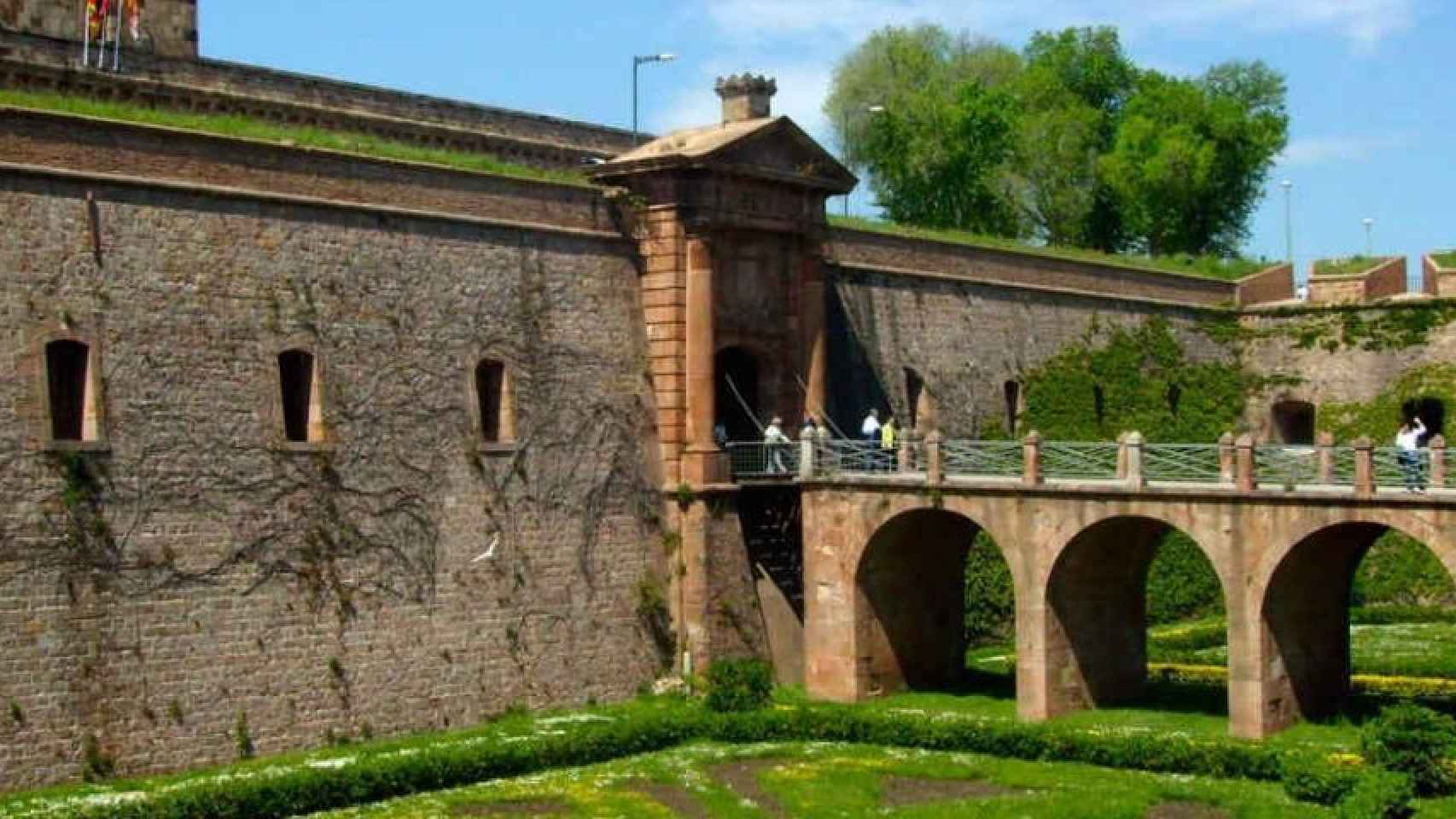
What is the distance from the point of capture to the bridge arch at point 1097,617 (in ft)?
114

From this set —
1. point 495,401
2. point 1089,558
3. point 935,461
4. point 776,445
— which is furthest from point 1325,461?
point 495,401

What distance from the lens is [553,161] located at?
4259cm

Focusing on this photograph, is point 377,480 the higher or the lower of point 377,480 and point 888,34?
the lower

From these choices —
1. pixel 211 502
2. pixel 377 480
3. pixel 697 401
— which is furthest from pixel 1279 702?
pixel 211 502

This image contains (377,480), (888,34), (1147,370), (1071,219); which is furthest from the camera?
(888,34)

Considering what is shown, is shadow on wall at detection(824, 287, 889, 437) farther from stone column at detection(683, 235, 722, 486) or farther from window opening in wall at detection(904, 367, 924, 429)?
stone column at detection(683, 235, 722, 486)

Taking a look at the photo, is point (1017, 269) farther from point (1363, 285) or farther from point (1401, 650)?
point (1401, 650)

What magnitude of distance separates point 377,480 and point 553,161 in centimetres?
1176

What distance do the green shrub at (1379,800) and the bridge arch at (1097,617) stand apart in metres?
7.71

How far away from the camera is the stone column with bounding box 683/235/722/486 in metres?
37.3

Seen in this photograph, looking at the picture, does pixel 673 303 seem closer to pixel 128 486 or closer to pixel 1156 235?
pixel 128 486

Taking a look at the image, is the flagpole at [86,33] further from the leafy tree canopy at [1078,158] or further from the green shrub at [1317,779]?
the leafy tree canopy at [1078,158]

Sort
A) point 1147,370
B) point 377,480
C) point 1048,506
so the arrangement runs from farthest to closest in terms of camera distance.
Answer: point 1147,370
point 1048,506
point 377,480

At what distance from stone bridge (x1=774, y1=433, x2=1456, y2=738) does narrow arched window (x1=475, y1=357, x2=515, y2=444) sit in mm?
5713
